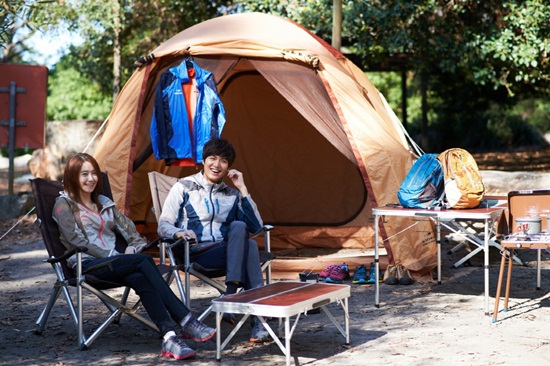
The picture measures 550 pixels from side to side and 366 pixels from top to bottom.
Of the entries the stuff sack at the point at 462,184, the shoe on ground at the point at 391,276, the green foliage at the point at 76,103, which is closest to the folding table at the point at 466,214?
the stuff sack at the point at 462,184

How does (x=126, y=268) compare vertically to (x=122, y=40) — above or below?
below

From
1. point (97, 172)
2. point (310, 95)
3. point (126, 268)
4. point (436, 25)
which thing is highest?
point (436, 25)

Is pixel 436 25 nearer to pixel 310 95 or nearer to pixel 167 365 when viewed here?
pixel 310 95

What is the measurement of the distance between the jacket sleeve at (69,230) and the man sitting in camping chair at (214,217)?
416 millimetres

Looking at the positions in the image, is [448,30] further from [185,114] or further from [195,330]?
[195,330]

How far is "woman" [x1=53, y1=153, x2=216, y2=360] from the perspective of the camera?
3865 millimetres

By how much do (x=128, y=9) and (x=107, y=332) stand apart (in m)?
8.42

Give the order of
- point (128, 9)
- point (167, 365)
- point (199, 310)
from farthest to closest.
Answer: point (128, 9)
point (199, 310)
point (167, 365)

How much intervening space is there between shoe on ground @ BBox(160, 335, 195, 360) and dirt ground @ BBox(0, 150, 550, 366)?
0.12 ft

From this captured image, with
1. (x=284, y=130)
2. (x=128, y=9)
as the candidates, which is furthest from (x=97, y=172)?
(x=128, y=9)

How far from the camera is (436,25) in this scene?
10141 mm

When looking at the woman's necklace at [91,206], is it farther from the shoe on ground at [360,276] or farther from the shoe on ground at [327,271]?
the shoe on ground at [360,276]

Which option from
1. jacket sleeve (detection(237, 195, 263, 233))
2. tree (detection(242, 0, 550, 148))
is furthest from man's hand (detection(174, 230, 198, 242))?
tree (detection(242, 0, 550, 148))

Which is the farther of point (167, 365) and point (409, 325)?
point (409, 325)
